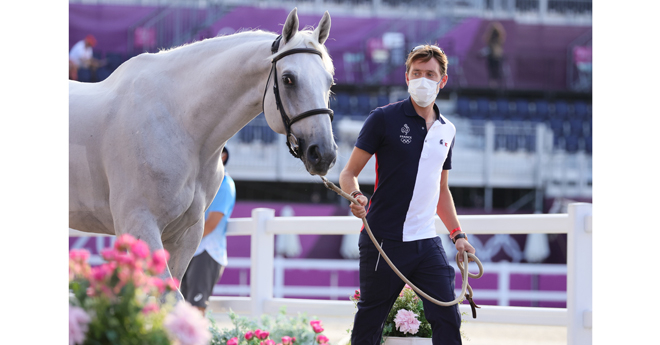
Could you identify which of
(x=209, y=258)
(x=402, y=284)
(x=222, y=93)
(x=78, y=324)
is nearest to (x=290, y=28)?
(x=222, y=93)

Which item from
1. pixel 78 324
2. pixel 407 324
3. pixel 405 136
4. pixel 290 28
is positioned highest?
pixel 290 28

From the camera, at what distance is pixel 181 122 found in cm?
272

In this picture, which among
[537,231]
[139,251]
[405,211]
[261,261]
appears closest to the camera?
[139,251]

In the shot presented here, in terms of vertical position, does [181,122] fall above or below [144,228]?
above

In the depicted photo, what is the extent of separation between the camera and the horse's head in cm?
244

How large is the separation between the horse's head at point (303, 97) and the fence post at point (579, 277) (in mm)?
1653

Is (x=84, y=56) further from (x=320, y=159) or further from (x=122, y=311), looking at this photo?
(x=122, y=311)

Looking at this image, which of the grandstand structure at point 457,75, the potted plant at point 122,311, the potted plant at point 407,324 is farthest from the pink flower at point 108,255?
the grandstand structure at point 457,75

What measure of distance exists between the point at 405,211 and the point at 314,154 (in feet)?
1.56

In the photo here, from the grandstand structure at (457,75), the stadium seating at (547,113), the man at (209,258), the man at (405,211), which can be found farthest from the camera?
the stadium seating at (547,113)

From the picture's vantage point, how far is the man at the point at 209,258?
4352mm

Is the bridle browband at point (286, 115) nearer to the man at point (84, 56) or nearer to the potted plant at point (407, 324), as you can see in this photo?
the potted plant at point (407, 324)
